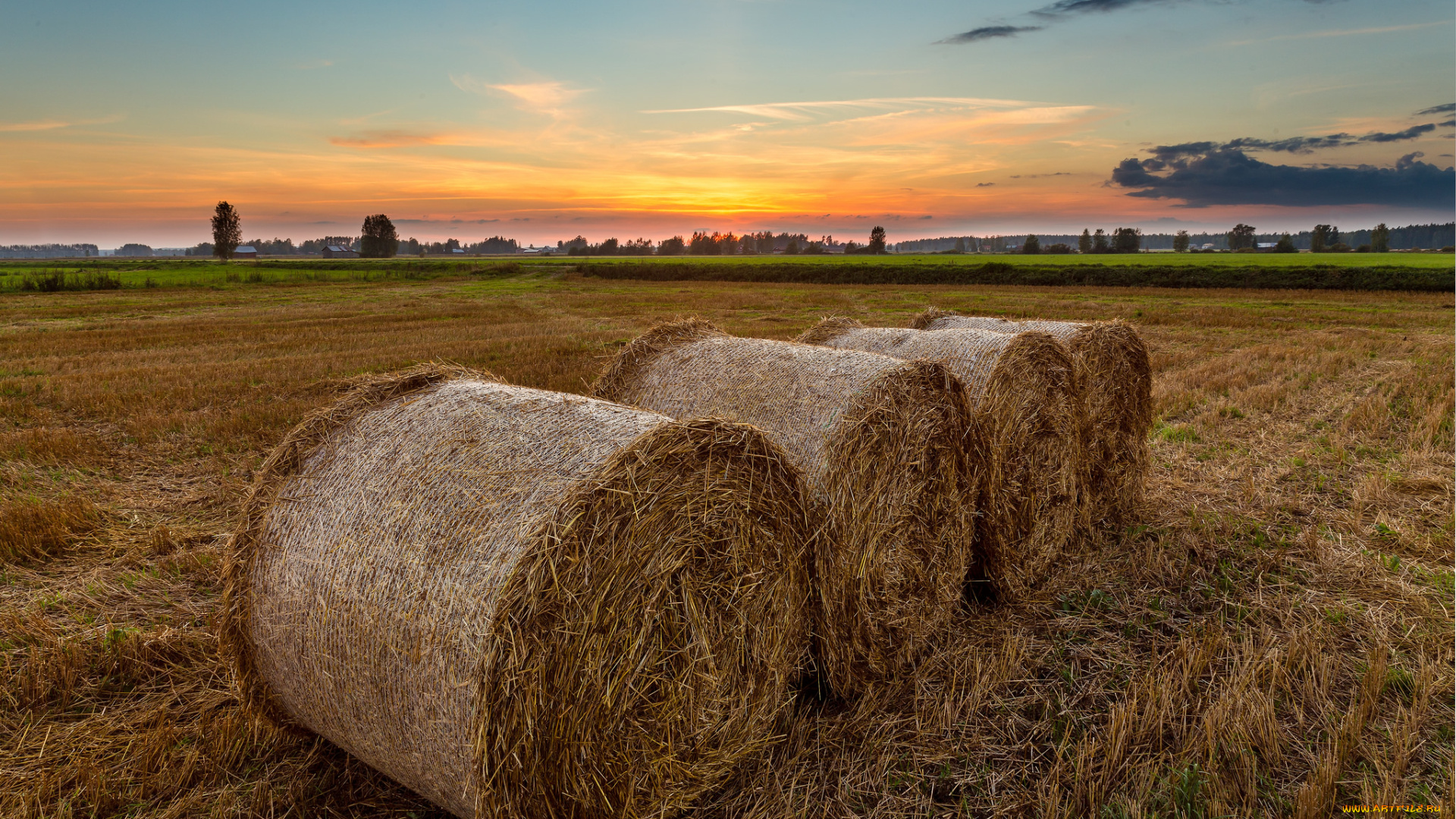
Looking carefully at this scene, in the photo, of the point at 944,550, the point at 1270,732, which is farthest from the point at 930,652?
the point at 1270,732

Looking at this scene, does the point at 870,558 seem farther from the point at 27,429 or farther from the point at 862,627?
the point at 27,429

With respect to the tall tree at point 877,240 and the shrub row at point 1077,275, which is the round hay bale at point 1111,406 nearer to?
the shrub row at point 1077,275

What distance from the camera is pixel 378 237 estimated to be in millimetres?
155875

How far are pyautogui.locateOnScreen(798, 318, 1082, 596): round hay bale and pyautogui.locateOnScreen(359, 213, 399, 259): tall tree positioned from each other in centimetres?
16495

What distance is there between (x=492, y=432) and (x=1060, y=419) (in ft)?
16.4

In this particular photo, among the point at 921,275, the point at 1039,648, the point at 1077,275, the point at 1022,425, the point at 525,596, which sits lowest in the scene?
the point at 1039,648

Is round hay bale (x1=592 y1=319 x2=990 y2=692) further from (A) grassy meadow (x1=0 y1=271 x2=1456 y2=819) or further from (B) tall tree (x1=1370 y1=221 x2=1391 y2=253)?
(B) tall tree (x1=1370 y1=221 x2=1391 y2=253)

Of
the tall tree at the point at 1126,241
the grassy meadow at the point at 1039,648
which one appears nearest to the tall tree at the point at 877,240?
the tall tree at the point at 1126,241

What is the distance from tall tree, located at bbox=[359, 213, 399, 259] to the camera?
15475 cm

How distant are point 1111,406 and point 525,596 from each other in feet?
22.0

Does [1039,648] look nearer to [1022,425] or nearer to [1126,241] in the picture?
[1022,425]

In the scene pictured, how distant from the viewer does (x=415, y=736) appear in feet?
11.1

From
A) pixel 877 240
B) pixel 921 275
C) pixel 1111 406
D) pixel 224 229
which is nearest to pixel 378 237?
pixel 224 229

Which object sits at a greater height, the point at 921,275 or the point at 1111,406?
the point at 921,275
